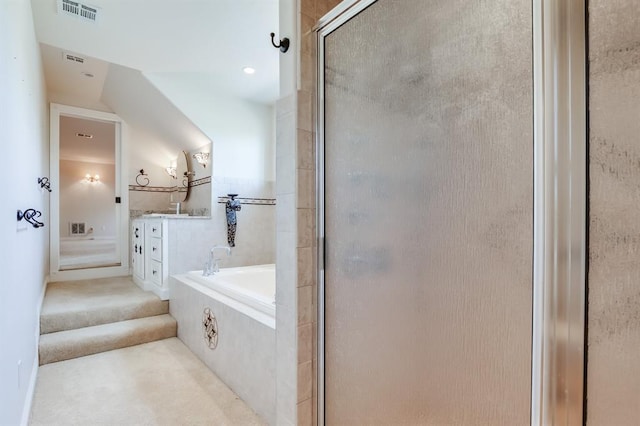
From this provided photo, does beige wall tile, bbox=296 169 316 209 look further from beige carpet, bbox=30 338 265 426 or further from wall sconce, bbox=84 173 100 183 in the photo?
wall sconce, bbox=84 173 100 183

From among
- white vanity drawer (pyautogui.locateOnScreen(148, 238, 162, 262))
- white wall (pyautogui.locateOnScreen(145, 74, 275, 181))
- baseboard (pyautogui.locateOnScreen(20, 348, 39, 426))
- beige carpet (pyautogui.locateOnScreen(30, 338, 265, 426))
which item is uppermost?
white wall (pyautogui.locateOnScreen(145, 74, 275, 181))

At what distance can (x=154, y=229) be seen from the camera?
11.9ft

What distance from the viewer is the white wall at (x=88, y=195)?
222 inches

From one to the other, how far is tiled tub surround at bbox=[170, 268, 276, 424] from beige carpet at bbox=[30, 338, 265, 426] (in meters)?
0.09

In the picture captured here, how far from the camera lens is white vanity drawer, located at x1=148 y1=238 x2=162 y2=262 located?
3.44 meters

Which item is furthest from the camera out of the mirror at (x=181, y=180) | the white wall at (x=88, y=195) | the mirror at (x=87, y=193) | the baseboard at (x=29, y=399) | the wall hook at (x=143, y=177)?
→ the white wall at (x=88, y=195)

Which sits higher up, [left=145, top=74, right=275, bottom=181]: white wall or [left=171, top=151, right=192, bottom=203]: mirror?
[left=145, top=74, right=275, bottom=181]: white wall

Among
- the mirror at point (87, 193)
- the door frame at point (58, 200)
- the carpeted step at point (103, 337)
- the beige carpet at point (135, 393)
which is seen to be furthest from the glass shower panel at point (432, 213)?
the mirror at point (87, 193)

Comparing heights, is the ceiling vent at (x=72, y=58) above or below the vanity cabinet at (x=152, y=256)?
above

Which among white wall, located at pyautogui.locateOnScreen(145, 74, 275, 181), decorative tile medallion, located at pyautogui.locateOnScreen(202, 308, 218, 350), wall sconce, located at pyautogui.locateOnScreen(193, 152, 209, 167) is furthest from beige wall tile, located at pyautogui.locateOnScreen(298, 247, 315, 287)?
wall sconce, located at pyautogui.locateOnScreen(193, 152, 209, 167)

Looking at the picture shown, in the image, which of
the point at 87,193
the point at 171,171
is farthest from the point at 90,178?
the point at 171,171

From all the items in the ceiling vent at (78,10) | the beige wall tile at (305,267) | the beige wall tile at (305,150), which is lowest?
the beige wall tile at (305,267)

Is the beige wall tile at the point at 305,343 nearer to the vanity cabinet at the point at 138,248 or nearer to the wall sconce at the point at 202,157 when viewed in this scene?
the wall sconce at the point at 202,157

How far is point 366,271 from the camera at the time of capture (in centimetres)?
106
